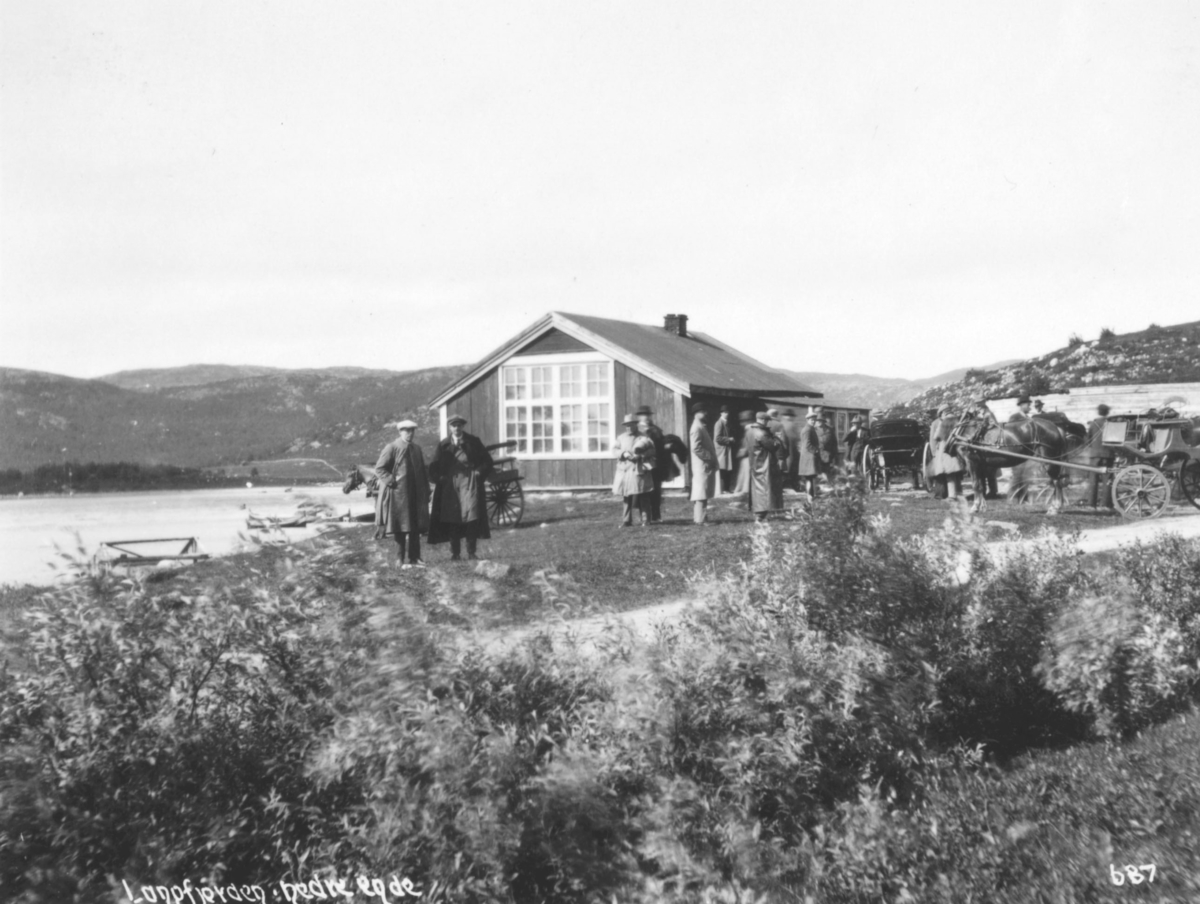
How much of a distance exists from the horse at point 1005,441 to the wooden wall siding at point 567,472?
7.79m

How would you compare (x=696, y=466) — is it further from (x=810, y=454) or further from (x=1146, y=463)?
(x=1146, y=463)

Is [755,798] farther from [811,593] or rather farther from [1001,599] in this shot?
[1001,599]

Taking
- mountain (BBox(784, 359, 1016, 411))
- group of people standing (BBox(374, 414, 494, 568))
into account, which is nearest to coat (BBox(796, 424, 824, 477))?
group of people standing (BBox(374, 414, 494, 568))

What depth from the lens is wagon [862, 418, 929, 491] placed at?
19672mm

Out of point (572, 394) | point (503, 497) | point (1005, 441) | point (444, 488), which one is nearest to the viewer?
point (444, 488)

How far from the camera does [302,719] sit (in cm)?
435

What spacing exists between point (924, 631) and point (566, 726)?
232cm

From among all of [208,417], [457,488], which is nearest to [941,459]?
[457,488]

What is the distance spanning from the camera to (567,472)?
21.3 metres

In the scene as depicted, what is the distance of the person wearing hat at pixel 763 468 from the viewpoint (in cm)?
1349

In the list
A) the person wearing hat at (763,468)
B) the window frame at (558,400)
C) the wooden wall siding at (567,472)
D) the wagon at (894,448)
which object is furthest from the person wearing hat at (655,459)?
the wagon at (894,448)

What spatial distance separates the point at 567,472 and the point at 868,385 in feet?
364

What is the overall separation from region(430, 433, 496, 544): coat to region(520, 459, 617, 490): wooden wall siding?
351 inches

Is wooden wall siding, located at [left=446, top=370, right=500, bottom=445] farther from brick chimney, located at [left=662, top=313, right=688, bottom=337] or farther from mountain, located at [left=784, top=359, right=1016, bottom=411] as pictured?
mountain, located at [left=784, top=359, right=1016, bottom=411]
